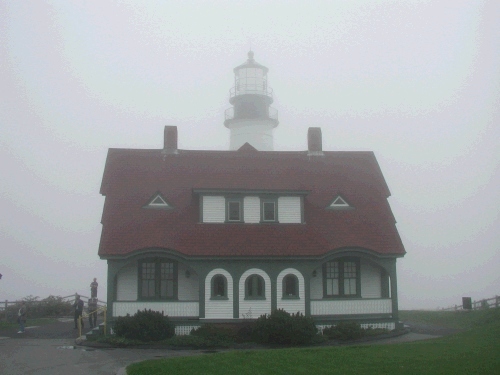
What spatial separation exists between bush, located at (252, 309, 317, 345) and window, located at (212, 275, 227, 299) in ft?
8.65

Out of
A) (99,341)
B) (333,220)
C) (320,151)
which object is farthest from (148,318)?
(320,151)

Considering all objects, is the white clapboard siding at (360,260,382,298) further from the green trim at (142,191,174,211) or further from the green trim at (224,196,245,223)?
the green trim at (142,191,174,211)

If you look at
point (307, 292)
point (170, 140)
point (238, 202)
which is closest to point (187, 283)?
point (238, 202)

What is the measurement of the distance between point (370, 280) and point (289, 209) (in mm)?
4616

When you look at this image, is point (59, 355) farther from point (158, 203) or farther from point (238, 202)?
point (238, 202)

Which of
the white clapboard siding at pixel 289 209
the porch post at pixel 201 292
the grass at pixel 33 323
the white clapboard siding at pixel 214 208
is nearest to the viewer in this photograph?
the porch post at pixel 201 292

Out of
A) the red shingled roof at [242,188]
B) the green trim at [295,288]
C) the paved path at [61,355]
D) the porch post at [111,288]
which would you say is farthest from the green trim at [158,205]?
the paved path at [61,355]

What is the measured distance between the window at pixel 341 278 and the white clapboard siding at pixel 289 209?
2.39 meters

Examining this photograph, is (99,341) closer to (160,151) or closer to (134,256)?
(134,256)

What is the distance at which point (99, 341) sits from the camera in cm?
2477

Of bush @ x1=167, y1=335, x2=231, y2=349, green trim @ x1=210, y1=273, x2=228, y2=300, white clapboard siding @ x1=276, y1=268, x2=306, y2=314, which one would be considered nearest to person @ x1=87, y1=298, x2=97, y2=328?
green trim @ x1=210, y1=273, x2=228, y2=300

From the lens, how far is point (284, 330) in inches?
975

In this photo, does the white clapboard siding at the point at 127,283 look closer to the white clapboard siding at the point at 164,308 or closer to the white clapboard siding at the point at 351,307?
the white clapboard siding at the point at 164,308

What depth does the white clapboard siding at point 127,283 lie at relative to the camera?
28.2 metres
